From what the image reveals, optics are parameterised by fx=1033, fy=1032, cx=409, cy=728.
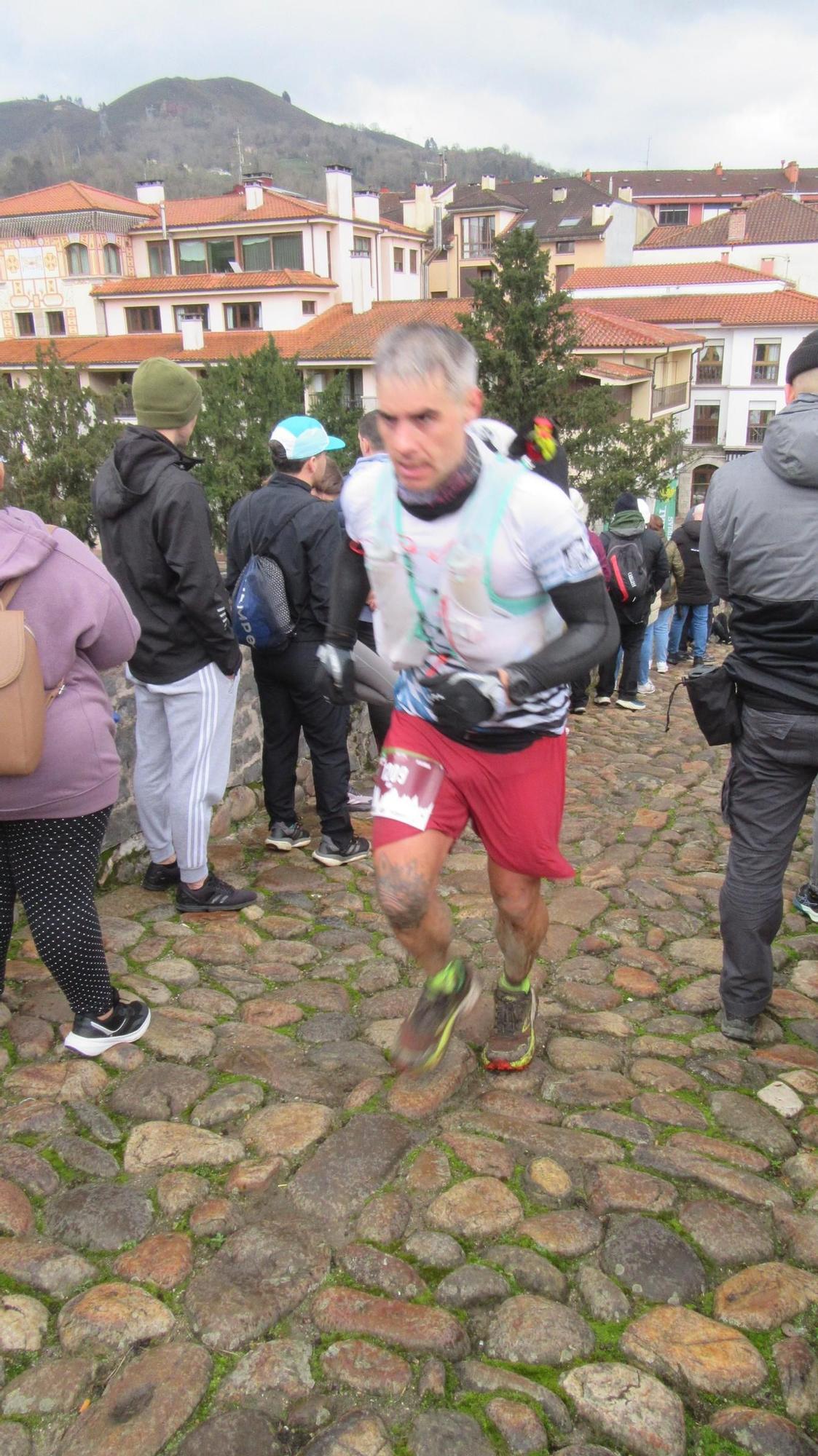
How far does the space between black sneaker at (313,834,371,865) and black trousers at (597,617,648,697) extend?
4.42 metres

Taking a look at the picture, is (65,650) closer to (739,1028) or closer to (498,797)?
(498,797)

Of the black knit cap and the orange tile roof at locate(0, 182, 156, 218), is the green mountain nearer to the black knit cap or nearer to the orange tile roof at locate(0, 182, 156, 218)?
the orange tile roof at locate(0, 182, 156, 218)

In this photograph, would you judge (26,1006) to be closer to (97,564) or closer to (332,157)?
(97,564)

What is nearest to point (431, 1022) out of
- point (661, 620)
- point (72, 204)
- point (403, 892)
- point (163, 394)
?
point (403, 892)

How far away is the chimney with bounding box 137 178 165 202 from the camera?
190 feet

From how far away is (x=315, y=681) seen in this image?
464 centimetres

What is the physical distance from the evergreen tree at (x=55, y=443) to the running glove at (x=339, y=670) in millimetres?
28556

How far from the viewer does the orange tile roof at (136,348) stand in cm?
4597

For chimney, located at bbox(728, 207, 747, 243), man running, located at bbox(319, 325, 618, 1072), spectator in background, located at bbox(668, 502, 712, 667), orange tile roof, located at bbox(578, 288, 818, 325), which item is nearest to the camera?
man running, located at bbox(319, 325, 618, 1072)

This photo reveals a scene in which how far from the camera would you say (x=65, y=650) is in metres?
2.85

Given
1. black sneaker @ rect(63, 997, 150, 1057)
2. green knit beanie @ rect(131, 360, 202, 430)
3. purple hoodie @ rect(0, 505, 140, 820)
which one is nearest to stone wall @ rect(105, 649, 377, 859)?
green knit beanie @ rect(131, 360, 202, 430)

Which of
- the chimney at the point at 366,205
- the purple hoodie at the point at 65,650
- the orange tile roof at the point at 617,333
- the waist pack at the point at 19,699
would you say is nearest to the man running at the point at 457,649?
the purple hoodie at the point at 65,650

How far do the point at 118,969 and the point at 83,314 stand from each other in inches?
2243

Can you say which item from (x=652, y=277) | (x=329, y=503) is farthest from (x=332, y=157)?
(x=329, y=503)
